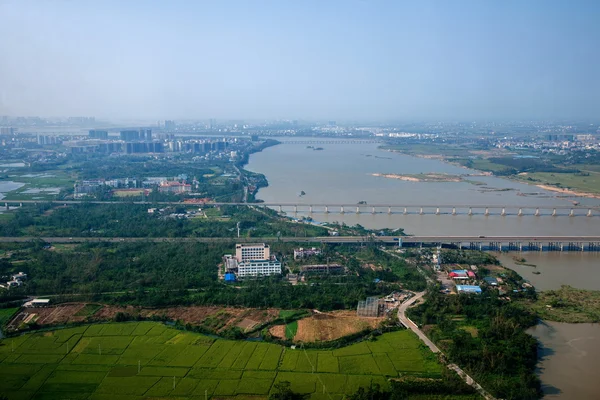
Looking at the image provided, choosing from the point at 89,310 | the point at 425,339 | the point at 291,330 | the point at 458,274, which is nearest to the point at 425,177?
the point at 458,274

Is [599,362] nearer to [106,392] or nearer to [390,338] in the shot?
[390,338]

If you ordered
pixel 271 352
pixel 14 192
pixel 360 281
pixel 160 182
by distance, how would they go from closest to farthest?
pixel 271 352, pixel 360 281, pixel 14 192, pixel 160 182

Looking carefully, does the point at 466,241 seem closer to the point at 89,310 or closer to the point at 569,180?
the point at 89,310

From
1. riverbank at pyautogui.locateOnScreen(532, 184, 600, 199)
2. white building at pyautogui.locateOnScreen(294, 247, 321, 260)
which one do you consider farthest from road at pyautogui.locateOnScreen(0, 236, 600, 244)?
riverbank at pyautogui.locateOnScreen(532, 184, 600, 199)

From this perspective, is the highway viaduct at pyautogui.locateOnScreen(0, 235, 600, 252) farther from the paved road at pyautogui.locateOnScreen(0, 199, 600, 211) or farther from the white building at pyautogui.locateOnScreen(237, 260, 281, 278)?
the paved road at pyautogui.locateOnScreen(0, 199, 600, 211)

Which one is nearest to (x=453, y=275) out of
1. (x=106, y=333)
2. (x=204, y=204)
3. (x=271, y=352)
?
(x=271, y=352)

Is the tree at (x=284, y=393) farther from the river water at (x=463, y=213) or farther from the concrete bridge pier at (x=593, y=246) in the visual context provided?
the concrete bridge pier at (x=593, y=246)
